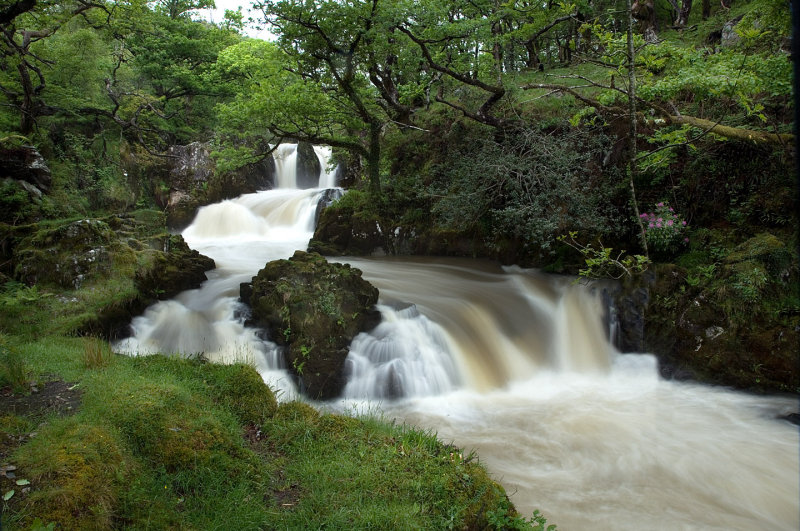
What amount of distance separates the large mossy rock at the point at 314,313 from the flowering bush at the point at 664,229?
5.59m

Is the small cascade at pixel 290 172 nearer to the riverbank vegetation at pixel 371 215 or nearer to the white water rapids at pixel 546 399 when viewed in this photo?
the riverbank vegetation at pixel 371 215

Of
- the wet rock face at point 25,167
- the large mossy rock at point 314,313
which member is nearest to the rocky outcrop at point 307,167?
Result: the wet rock face at point 25,167

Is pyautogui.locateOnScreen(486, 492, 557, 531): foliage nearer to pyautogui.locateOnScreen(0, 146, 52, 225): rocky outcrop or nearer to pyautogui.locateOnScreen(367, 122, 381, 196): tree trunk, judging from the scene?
pyautogui.locateOnScreen(0, 146, 52, 225): rocky outcrop

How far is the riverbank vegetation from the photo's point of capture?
11.0ft

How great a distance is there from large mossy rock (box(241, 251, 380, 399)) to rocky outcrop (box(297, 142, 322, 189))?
14.8 meters

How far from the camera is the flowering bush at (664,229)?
8.75 m

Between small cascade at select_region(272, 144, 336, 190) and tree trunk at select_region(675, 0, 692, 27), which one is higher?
tree trunk at select_region(675, 0, 692, 27)

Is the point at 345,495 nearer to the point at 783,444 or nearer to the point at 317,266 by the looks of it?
the point at 317,266

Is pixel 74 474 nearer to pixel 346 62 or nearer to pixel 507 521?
pixel 507 521

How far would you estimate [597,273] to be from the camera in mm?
8648

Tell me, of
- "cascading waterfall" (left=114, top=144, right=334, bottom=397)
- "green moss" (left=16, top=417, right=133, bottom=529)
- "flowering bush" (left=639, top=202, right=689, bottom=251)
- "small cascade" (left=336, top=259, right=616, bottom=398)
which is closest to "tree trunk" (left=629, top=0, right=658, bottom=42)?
"flowering bush" (left=639, top=202, right=689, bottom=251)

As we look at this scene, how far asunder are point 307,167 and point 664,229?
17.3 meters

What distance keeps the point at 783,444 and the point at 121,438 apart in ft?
24.0

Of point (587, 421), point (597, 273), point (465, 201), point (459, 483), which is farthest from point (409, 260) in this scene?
point (459, 483)
